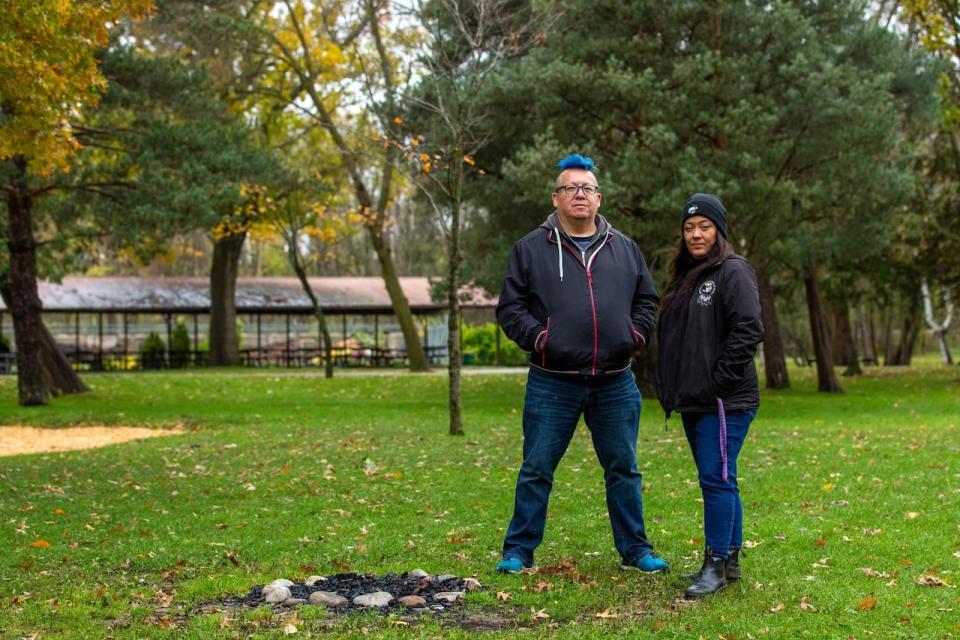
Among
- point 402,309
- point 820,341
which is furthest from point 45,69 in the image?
point 402,309

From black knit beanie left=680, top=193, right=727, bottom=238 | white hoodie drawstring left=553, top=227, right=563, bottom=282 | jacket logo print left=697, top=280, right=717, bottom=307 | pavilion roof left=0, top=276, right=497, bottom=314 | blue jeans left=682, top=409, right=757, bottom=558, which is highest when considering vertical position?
pavilion roof left=0, top=276, right=497, bottom=314

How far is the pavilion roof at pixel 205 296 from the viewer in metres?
39.1

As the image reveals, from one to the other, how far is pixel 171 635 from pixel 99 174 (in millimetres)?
19660

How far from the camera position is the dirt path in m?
16.4

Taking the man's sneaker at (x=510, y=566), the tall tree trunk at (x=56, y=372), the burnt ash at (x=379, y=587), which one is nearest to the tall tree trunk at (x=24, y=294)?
the tall tree trunk at (x=56, y=372)

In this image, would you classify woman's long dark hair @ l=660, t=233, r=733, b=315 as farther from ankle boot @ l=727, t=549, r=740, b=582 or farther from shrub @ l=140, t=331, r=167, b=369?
shrub @ l=140, t=331, r=167, b=369

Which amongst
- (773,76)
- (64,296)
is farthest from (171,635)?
(64,296)

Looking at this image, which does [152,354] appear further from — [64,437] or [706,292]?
[706,292]

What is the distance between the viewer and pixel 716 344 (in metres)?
5.95

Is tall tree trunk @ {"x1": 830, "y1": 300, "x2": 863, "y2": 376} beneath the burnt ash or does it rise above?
above

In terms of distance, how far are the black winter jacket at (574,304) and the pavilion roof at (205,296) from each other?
31419 mm

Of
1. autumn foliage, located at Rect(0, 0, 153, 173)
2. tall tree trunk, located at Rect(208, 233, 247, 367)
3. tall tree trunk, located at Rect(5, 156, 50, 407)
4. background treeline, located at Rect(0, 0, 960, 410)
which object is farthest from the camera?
tall tree trunk, located at Rect(208, 233, 247, 367)

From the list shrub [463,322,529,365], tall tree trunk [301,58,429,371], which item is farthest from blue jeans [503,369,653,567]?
shrub [463,322,529,365]

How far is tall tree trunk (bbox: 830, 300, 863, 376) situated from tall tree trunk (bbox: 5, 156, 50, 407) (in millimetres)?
21429
